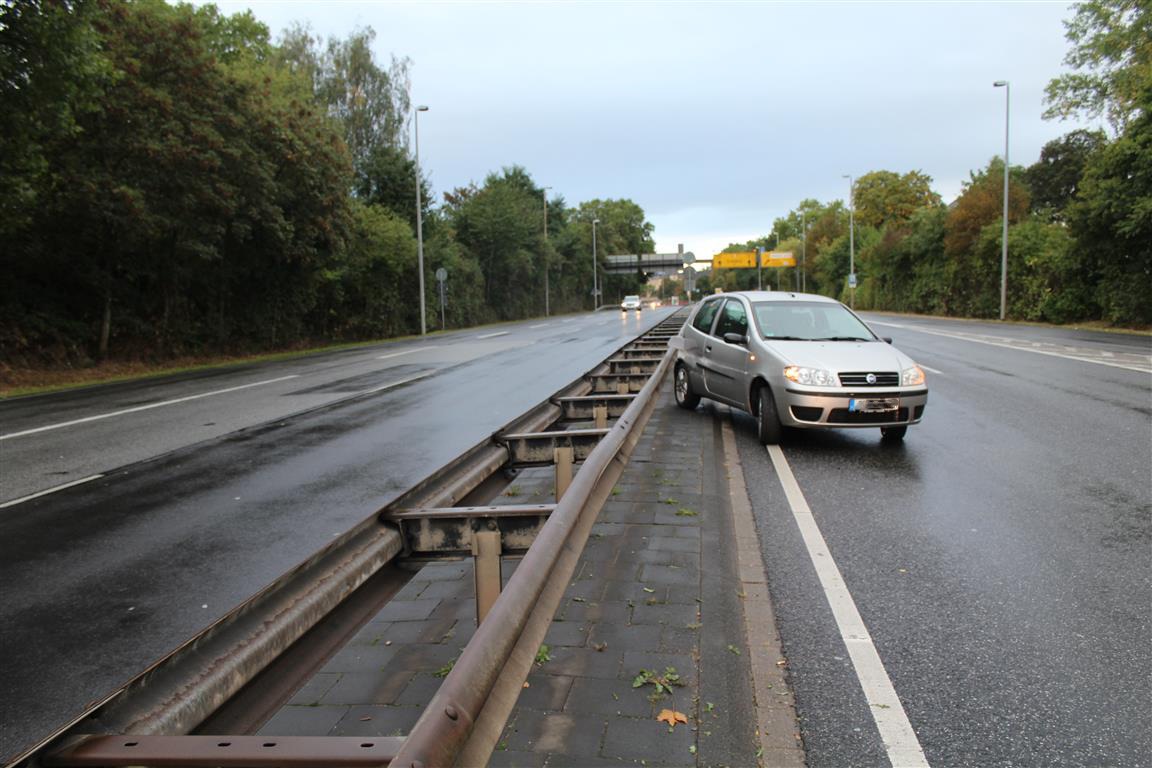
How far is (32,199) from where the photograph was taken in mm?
14938

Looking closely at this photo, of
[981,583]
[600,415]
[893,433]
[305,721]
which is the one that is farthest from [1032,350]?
[305,721]

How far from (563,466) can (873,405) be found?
4605 mm

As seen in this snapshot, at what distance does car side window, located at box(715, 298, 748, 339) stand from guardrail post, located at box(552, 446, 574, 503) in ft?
17.5

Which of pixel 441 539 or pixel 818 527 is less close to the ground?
pixel 441 539

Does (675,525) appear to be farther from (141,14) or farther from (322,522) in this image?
(141,14)

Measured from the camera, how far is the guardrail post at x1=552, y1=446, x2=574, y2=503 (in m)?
4.46

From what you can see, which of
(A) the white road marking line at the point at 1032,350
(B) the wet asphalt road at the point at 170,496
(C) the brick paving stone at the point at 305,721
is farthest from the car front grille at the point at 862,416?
(A) the white road marking line at the point at 1032,350

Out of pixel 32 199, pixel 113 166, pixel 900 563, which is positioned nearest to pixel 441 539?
pixel 900 563

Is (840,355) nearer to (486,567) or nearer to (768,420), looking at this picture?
(768,420)

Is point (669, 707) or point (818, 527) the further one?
point (818, 527)

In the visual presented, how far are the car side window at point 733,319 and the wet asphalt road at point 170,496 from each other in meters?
3.07

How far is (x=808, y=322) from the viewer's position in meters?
9.36

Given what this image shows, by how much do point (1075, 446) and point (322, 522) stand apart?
7509 millimetres

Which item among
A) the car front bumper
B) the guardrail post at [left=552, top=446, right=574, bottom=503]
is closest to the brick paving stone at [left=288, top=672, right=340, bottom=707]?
the guardrail post at [left=552, top=446, right=574, bottom=503]
